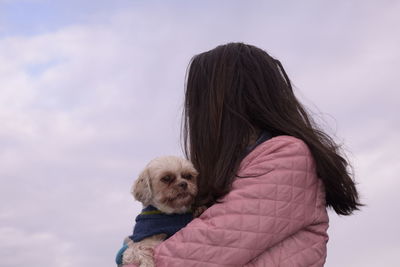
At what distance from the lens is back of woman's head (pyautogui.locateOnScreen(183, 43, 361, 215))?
13.9 feet

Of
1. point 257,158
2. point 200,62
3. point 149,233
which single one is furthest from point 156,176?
point 257,158

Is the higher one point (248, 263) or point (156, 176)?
point (156, 176)

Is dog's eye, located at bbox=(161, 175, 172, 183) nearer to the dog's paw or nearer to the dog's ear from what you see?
the dog's ear

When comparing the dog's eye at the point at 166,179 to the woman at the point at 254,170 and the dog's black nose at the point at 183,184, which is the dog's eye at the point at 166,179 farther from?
the woman at the point at 254,170

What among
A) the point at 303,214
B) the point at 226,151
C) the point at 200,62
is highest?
the point at 200,62

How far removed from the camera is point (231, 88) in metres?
4.44

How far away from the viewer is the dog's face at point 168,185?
5257 millimetres

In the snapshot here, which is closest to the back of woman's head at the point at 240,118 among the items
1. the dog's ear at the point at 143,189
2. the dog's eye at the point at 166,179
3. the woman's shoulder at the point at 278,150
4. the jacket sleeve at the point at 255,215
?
the woman's shoulder at the point at 278,150

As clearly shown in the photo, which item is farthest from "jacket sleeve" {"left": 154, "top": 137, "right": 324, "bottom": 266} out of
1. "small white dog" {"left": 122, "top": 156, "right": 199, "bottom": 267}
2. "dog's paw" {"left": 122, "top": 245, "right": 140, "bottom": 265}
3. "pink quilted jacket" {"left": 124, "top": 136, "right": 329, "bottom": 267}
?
"small white dog" {"left": 122, "top": 156, "right": 199, "bottom": 267}

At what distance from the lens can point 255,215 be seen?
3.69 m

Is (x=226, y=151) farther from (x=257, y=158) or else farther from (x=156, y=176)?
(x=156, y=176)

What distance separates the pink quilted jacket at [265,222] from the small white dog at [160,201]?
93 centimetres

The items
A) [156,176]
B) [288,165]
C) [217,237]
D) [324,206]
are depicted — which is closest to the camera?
[217,237]

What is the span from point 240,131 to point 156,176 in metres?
1.59
